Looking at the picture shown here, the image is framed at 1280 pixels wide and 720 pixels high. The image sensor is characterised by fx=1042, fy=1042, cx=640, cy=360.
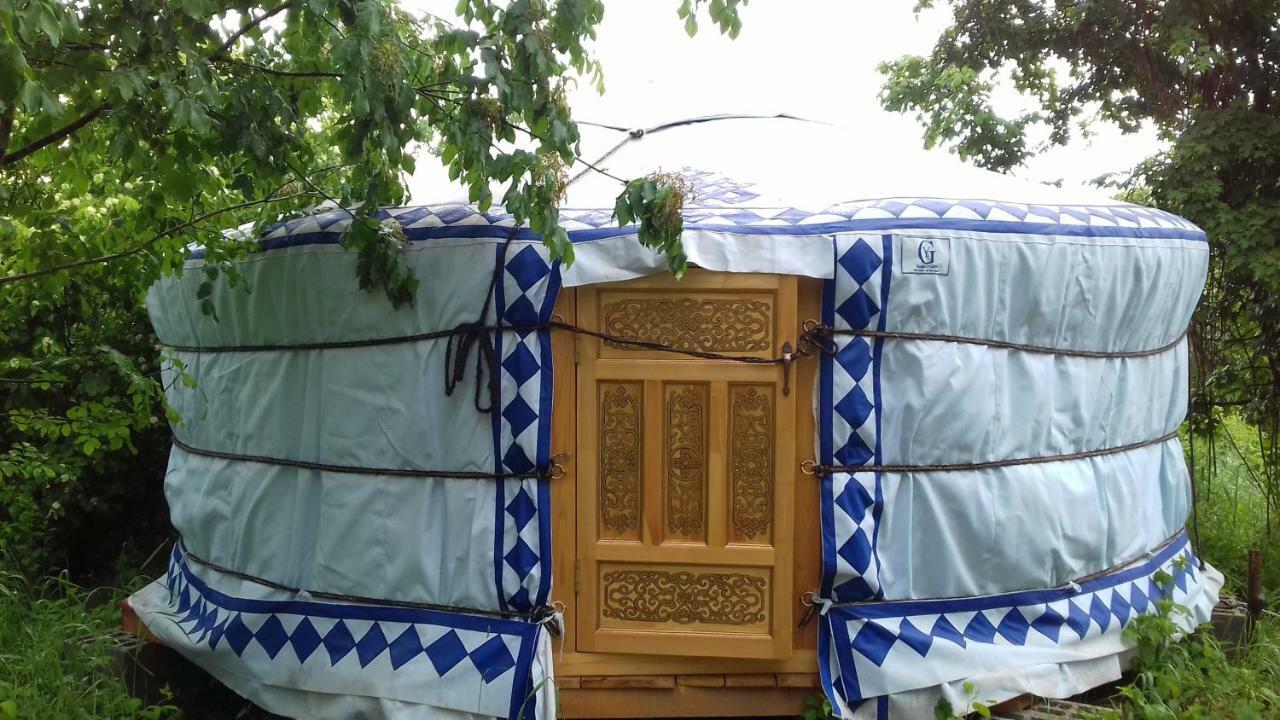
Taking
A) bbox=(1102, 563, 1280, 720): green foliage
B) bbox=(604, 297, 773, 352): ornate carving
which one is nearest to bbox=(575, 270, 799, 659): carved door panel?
bbox=(604, 297, 773, 352): ornate carving

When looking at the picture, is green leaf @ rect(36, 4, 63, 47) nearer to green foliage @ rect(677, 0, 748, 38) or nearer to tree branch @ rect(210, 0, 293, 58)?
tree branch @ rect(210, 0, 293, 58)

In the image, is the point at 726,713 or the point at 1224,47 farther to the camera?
the point at 1224,47

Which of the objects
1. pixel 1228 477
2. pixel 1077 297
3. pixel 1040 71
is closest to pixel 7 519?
pixel 1077 297

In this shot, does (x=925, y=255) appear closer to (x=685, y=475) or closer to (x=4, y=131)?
(x=685, y=475)

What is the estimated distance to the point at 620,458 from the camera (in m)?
3.01

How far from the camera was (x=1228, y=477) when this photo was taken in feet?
20.0

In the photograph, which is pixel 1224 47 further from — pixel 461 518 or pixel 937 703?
pixel 461 518

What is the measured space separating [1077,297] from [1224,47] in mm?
2704

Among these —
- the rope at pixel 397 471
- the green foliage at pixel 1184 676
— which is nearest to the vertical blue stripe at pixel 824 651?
the green foliage at pixel 1184 676

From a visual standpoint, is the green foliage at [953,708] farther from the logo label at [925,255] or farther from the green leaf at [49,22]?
the green leaf at [49,22]

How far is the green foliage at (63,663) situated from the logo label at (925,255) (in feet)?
8.43

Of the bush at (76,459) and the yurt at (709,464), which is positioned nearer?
the yurt at (709,464)

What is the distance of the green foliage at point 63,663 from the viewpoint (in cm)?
319

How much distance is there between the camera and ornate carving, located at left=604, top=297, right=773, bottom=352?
2949mm
